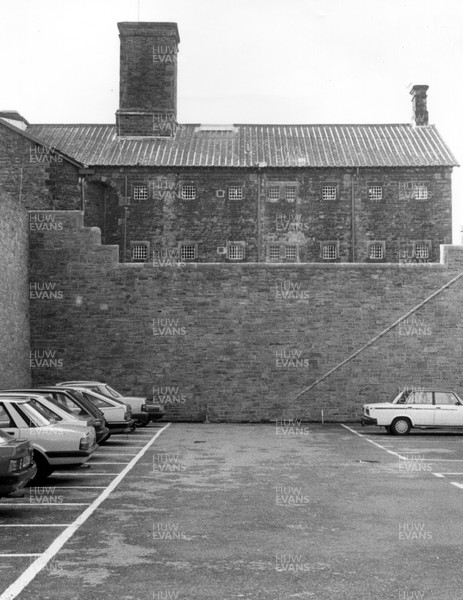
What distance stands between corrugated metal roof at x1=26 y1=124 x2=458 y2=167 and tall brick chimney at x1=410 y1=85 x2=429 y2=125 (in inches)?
27.9

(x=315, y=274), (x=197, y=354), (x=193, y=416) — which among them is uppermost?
(x=315, y=274)

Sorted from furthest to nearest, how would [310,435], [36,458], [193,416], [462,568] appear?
[193,416] → [310,435] → [36,458] → [462,568]

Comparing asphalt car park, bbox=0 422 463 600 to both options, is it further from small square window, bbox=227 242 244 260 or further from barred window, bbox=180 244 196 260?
small square window, bbox=227 242 244 260

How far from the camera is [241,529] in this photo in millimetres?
10172

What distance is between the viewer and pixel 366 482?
14.3 metres

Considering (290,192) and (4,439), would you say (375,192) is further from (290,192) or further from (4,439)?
(4,439)

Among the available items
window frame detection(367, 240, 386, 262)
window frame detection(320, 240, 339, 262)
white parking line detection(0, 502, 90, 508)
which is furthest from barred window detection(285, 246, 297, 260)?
white parking line detection(0, 502, 90, 508)

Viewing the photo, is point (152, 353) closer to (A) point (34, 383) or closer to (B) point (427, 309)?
(A) point (34, 383)

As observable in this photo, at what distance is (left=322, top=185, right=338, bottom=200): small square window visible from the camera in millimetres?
42219

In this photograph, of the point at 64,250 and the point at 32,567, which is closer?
the point at 32,567

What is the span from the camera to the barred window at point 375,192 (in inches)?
1661

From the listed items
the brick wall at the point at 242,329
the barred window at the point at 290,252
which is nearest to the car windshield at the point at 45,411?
the brick wall at the point at 242,329

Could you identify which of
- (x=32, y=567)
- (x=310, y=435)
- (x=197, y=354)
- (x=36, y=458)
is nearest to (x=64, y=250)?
(x=197, y=354)

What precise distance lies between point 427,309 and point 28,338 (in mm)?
15020
